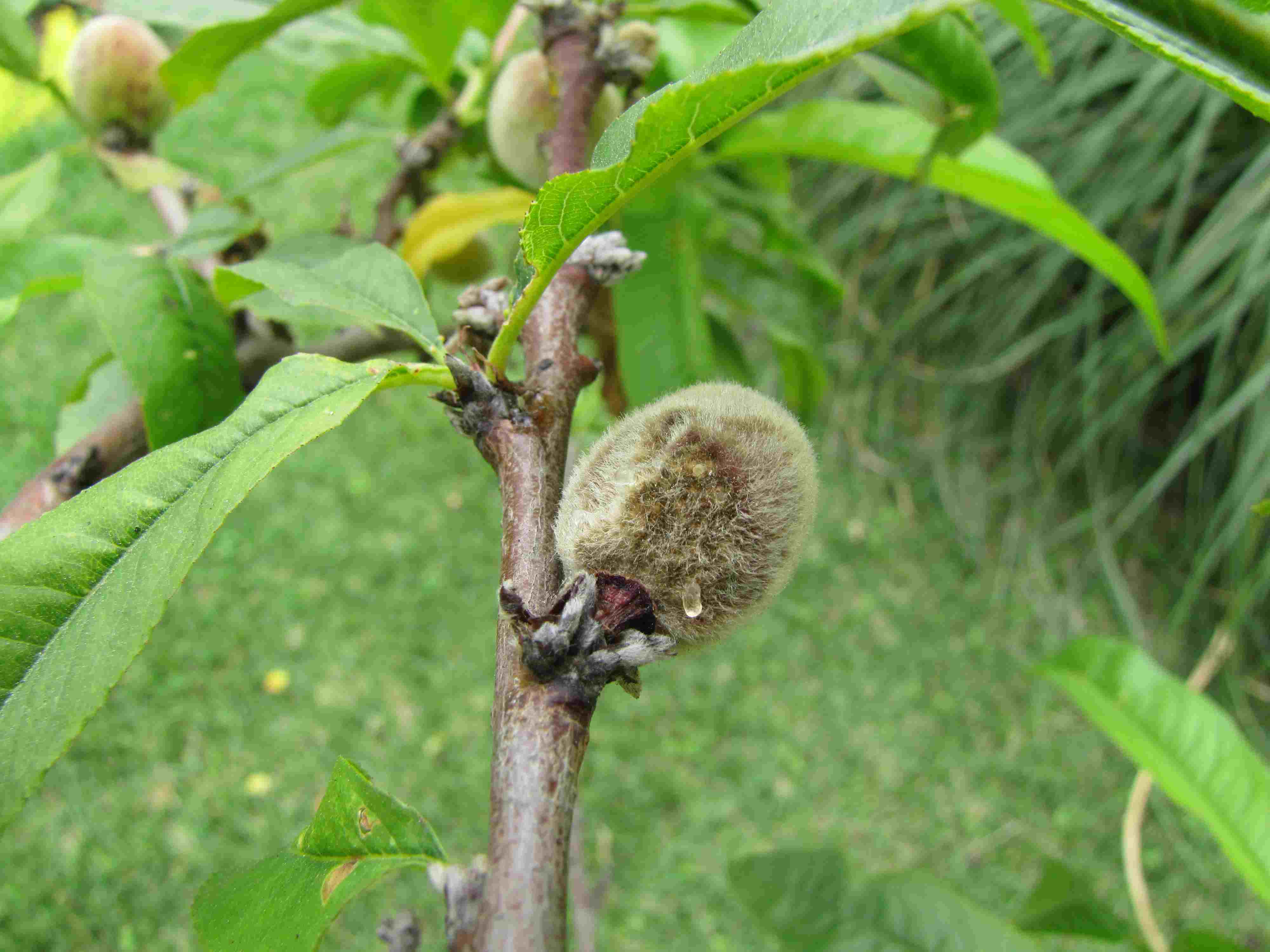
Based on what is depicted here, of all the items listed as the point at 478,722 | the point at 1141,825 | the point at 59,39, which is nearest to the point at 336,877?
the point at 59,39

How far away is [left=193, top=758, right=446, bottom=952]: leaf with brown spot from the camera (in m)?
0.39

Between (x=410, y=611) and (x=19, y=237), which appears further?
(x=410, y=611)

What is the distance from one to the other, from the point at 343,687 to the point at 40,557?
1.88 metres

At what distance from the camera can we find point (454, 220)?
850 millimetres

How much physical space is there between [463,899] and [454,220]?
644mm

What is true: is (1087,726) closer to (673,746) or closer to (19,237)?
(673,746)


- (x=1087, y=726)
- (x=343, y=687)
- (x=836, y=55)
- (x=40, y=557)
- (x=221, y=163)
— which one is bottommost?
(x=1087, y=726)

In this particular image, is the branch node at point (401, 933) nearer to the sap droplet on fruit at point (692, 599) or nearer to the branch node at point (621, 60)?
the sap droplet on fruit at point (692, 599)

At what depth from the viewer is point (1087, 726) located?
2363mm

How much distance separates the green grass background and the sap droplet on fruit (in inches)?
55.6

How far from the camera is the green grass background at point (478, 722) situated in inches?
75.4

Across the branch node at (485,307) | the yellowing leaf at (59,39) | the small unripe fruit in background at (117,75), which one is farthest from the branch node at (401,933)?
the yellowing leaf at (59,39)

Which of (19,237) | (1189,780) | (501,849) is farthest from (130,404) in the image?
(1189,780)

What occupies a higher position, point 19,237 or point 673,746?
point 19,237
